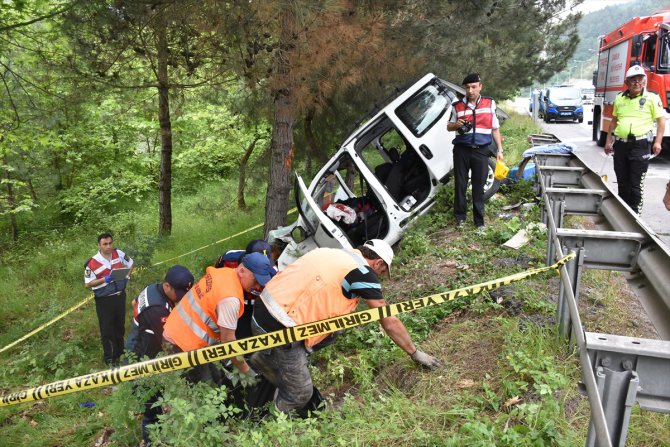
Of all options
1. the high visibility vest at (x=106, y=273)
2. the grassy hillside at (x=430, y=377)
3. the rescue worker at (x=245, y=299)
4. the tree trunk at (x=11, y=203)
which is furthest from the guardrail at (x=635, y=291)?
the tree trunk at (x=11, y=203)

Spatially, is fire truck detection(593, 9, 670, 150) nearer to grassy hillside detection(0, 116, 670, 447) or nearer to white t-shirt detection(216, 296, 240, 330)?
grassy hillside detection(0, 116, 670, 447)

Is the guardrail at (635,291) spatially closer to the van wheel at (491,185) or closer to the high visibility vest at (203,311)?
the van wheel at (491,185)

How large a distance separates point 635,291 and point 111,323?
5462 millimetres

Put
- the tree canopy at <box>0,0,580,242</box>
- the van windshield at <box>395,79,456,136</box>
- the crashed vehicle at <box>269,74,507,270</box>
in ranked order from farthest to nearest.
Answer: the van windshield at <box>395,79,456,136</box>, the crashed vehicle at <box>269,74,507,270</box>, the tree canopy at <box>0,0,580,242</box>

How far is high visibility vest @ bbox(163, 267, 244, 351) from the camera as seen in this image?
3.58m

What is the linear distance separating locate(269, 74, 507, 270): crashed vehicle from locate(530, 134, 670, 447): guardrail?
2.15 meters

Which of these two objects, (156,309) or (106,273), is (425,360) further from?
(106,273)

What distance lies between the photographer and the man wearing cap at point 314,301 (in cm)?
320

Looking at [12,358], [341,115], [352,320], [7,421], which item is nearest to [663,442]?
[352,320]

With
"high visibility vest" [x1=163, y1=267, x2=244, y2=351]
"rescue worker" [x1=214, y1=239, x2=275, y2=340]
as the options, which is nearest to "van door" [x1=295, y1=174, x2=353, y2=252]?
"rescue worker" [x1=214, y1=239, x2=275, y2=340]

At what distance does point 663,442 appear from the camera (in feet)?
7.73

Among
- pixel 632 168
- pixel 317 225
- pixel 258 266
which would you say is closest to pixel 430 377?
pixel 258 266

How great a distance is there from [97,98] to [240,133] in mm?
6550

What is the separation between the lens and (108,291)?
6043 mm
